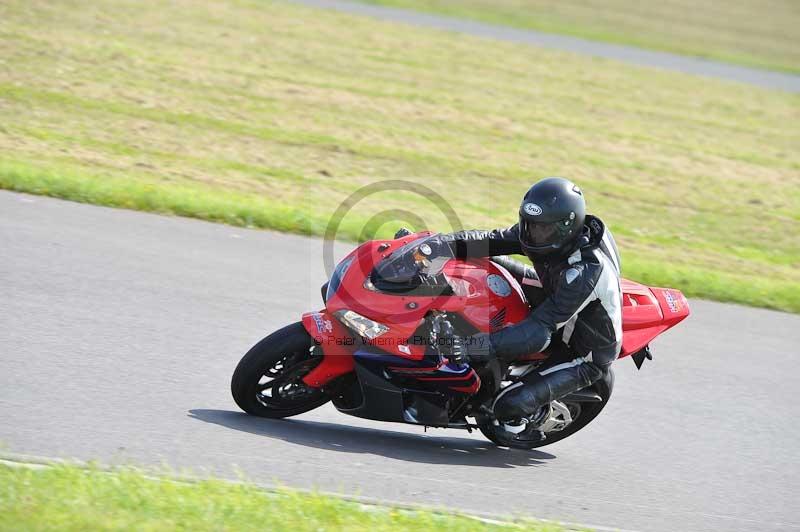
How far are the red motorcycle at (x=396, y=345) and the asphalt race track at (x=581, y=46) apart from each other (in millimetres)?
16744

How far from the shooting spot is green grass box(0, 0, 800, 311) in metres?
10.3

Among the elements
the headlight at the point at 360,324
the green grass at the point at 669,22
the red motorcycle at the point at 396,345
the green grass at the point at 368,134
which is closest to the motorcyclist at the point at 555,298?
the red motorcycle at the point at 396,345

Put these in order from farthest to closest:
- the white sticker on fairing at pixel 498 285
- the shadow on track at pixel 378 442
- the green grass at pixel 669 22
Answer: the green grass at pixel 669 22 < the white sticker on fairing at pixel 498 285 < the shadow on track at pixel 378 442

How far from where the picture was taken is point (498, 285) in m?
5.66

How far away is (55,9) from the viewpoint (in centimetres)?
1623

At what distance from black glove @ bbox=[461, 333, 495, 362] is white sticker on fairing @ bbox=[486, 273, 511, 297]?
0.98 feet

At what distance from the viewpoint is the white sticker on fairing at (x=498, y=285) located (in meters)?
5.63

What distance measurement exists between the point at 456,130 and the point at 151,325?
330 inches

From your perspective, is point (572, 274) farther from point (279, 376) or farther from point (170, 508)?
point (170, 508)

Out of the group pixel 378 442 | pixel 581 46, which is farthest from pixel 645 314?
pixel 581 46

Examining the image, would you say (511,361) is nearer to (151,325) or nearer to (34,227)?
(151,325)

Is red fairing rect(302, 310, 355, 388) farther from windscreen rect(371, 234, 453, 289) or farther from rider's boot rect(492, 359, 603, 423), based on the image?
rider's boot rect(492, 359, 603, 423)

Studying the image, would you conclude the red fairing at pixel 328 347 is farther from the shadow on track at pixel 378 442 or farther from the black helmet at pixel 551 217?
the black helmet at pixel 551 217

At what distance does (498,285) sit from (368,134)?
8.04m
